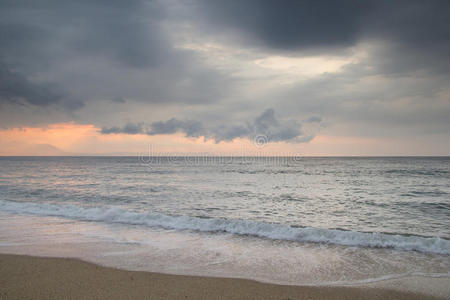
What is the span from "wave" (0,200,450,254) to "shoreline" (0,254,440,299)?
4318 mm

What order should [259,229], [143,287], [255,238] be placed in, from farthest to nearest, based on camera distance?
[259,229], [255,238], [143,287]

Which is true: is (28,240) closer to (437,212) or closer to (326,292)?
(326,292)

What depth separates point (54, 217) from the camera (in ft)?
47.6

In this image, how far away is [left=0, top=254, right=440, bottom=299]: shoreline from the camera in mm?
5622

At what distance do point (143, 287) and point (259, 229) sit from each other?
669 cm

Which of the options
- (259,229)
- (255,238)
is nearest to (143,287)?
(255,238)

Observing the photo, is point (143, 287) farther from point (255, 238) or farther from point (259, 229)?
point (259, 229)

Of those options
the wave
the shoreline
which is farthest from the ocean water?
the shoreline

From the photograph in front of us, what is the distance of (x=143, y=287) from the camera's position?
19.6ft

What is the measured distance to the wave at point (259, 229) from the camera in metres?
9.77

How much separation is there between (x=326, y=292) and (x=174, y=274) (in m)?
3.47

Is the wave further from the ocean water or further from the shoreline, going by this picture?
the shoreline

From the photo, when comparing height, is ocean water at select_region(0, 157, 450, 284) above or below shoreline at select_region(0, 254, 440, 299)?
below

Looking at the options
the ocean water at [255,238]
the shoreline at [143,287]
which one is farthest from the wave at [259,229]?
the shoreline at [143,287]
